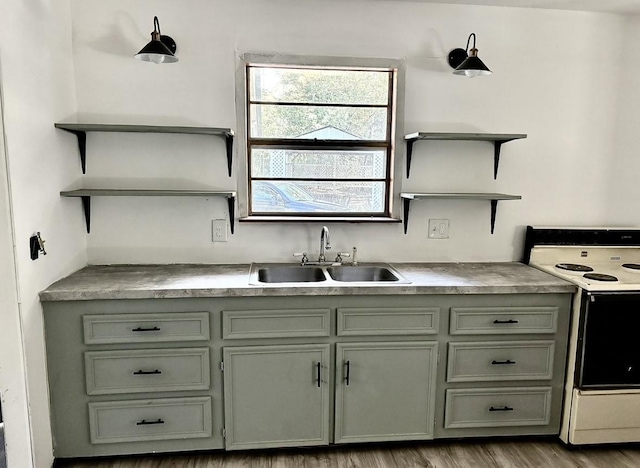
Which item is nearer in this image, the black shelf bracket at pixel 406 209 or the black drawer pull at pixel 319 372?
the black drawer pull at pixel 319 372

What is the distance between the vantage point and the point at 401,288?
2.06 metres

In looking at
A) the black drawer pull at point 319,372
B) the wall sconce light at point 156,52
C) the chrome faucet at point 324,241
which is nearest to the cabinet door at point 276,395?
A: the black drawer pull at point 319,372

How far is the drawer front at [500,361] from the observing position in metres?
2.16

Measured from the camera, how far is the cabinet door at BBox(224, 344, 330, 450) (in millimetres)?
2053

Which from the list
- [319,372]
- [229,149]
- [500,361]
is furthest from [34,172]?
[500,361]

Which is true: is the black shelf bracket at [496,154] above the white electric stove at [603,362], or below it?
above

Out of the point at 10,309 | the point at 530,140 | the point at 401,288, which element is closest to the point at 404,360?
the point at 401,288

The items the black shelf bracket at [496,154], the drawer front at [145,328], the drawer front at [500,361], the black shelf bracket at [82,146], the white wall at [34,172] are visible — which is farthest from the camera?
the black shelf bracket at [496,154]

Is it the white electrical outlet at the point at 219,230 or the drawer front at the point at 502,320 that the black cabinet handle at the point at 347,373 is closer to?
the drawer front at the point at 502,320

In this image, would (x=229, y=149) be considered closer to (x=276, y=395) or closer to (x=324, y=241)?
(x=324, y=241)

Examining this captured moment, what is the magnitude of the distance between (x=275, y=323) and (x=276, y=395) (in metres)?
0.37

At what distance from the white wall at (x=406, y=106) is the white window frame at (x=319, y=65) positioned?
48 mm

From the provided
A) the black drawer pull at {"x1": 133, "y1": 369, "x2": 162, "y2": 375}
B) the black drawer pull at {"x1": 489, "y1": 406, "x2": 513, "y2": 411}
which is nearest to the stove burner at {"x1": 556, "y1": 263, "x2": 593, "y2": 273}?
the black drawer pull at {"x1": 489, "y1": 406, "x2": 513, "y2": 411}

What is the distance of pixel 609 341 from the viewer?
83.3 inches
